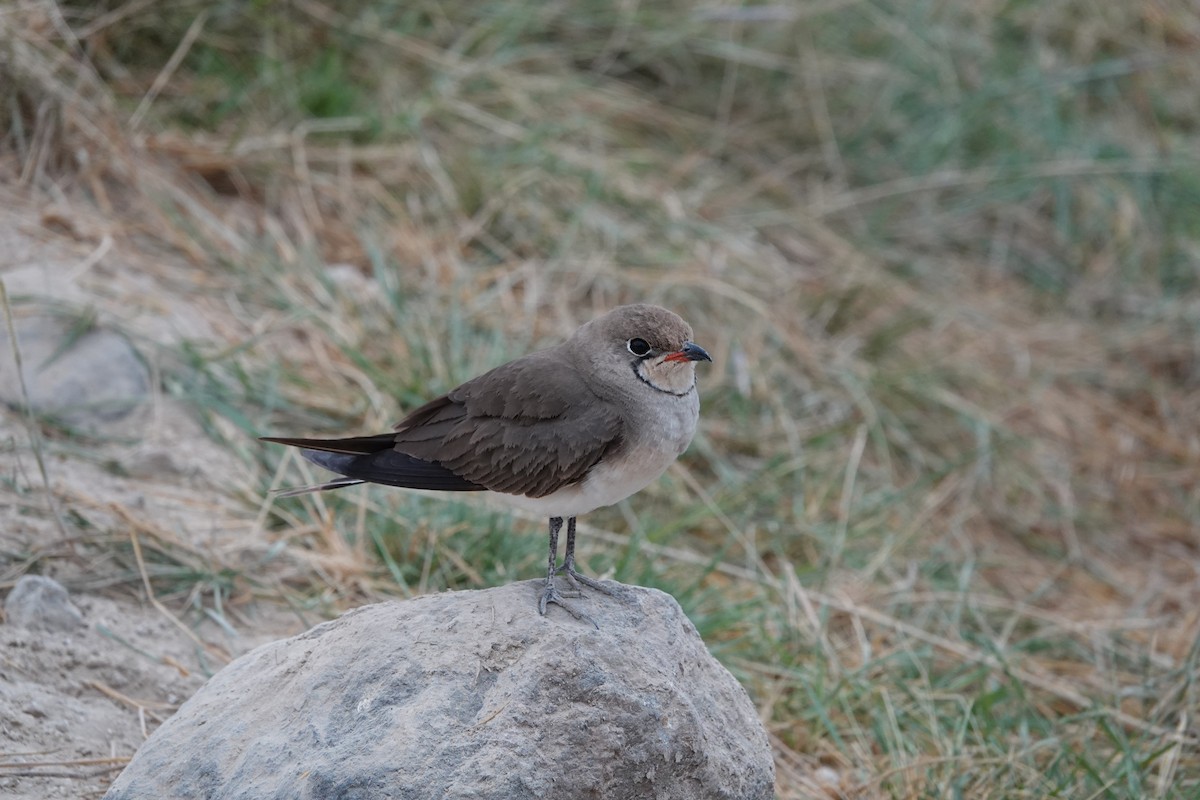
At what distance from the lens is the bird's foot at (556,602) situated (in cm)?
340

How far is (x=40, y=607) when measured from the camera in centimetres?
401

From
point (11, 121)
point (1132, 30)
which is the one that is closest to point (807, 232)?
point (1132, 30)

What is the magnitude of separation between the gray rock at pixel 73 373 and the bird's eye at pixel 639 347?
2434 millimetres

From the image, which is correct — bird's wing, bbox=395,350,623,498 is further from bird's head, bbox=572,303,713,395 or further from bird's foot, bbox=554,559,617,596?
bird's foot, bbox=554,559,617,596

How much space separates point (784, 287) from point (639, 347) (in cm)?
397

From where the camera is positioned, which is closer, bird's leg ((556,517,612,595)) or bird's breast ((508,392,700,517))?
bird's breast ((508,392,700,517))

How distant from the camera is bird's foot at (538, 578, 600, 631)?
11.1 feet

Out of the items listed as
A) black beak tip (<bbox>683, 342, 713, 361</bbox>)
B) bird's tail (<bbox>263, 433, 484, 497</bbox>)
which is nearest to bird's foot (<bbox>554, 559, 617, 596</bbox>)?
bird's tail (<bbox>263, 433, 484, 497</bbox>)

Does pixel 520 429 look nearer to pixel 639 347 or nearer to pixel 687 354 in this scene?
pixel 639 347

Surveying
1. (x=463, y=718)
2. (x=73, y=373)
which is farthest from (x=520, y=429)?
(x=73, y=373)

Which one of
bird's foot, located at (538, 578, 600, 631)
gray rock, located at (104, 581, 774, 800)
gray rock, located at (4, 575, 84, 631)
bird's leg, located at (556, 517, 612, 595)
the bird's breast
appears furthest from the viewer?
gray rock, located at (4, 575, 84, 631)

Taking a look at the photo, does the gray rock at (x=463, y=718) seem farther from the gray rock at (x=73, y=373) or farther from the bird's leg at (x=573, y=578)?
the gray rock at (x=73, y=373)

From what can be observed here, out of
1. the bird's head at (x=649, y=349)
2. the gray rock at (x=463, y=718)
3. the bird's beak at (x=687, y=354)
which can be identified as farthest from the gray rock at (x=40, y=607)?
the bird's beak at (x=687, y=354)

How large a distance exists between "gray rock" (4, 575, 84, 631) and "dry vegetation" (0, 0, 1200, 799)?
1.52 ft
